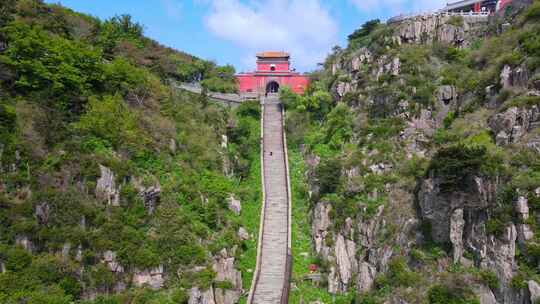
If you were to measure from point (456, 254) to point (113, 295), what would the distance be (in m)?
14.3

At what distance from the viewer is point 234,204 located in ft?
92.9

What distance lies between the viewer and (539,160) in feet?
63.2

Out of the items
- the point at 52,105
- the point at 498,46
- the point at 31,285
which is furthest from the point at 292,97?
the point at 31,285

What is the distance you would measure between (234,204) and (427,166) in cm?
1099

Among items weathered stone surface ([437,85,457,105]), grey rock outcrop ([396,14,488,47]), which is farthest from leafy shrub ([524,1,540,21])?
weathered stone surface ([437,85,457,105])

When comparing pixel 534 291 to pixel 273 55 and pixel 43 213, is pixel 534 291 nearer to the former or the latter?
pixel 43 213

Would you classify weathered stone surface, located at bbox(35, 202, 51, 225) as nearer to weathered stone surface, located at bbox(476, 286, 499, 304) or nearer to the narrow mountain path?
the narrow mountain path

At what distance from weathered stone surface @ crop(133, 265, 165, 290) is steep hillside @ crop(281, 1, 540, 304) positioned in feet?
21.9

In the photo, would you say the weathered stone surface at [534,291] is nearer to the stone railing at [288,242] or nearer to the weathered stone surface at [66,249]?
the stone railing at [288,242]

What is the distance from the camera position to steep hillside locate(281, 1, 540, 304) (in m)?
18.6

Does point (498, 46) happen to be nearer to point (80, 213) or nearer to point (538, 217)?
point (538, 217)

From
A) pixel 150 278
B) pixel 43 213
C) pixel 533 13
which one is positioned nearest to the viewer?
pixel 43 213

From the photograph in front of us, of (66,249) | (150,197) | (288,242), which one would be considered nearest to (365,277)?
(288,242)

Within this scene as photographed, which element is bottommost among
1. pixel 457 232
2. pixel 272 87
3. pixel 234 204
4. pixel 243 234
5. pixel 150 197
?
pixel 243 234
